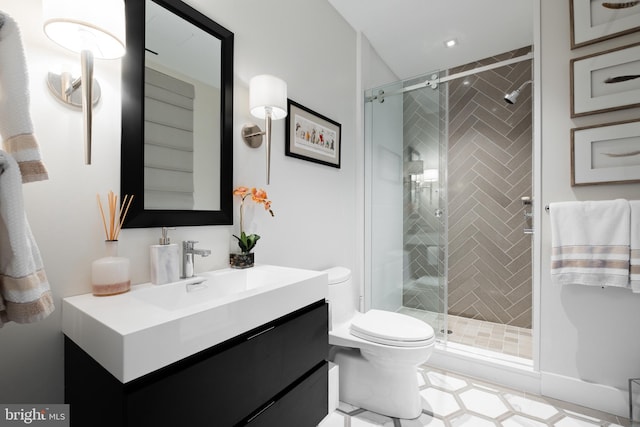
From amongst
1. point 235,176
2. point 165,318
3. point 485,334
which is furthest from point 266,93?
point 485,334

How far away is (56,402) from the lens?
3.04 ft

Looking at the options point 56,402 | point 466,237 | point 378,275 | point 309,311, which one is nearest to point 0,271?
point 56,402

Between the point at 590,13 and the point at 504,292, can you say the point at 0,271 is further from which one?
the point at 504,292

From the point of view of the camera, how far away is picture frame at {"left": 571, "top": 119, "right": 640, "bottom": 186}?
1.62m

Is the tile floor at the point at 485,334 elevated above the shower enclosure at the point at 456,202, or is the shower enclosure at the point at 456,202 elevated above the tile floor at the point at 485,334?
A: the shower enclosure at the point at 456,202

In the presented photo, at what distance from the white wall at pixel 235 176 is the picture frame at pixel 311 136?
0.06m

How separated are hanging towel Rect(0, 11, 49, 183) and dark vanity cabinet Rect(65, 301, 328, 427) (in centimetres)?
52

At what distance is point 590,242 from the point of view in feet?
5.46

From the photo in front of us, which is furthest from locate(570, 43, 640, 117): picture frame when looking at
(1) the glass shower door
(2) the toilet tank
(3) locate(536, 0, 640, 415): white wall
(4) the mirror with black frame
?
(4) the mirror with black frame

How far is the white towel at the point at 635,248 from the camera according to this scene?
1537 mm

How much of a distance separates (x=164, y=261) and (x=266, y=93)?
86 centimetres

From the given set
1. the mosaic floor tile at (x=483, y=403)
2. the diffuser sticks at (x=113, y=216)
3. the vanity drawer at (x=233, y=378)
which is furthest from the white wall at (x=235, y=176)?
the mosaic floor tile at (x=483, y=403)

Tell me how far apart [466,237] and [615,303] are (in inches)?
53.5

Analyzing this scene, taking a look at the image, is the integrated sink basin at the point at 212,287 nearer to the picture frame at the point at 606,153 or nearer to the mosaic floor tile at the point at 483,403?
the mosaic floor tile at the point at 483,403
